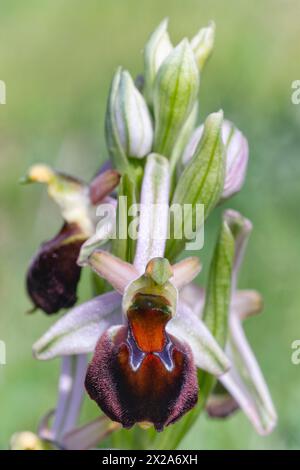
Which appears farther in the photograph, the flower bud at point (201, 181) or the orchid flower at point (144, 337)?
the flower bud at point (201, 181)

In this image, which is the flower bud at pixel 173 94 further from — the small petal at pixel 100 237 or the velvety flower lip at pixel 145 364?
the velvety flower lip at pixel 145 364

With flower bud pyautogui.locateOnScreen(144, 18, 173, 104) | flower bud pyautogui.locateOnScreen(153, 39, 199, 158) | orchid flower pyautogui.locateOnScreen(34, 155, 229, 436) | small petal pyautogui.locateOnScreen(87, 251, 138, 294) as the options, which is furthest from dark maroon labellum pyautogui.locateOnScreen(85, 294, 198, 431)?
flower bud pyautogui.locateOnScreen(144, 18, 173, 104)

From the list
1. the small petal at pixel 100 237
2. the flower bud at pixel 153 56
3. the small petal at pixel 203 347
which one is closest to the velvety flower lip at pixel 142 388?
the small petal at pixel 203 347

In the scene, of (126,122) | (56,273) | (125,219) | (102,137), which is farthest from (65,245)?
(102,137)

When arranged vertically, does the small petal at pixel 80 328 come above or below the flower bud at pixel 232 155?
below

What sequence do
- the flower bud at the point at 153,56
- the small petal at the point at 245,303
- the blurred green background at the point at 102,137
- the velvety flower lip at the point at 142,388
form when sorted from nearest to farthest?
the velvety flower lip at the point at 142,388 → the flower bud at the point at 153,56 → the small petal at the point at 245,303 → the blurred green background at the point at 102,137

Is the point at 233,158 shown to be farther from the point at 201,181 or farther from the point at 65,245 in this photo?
the point at 65,245
